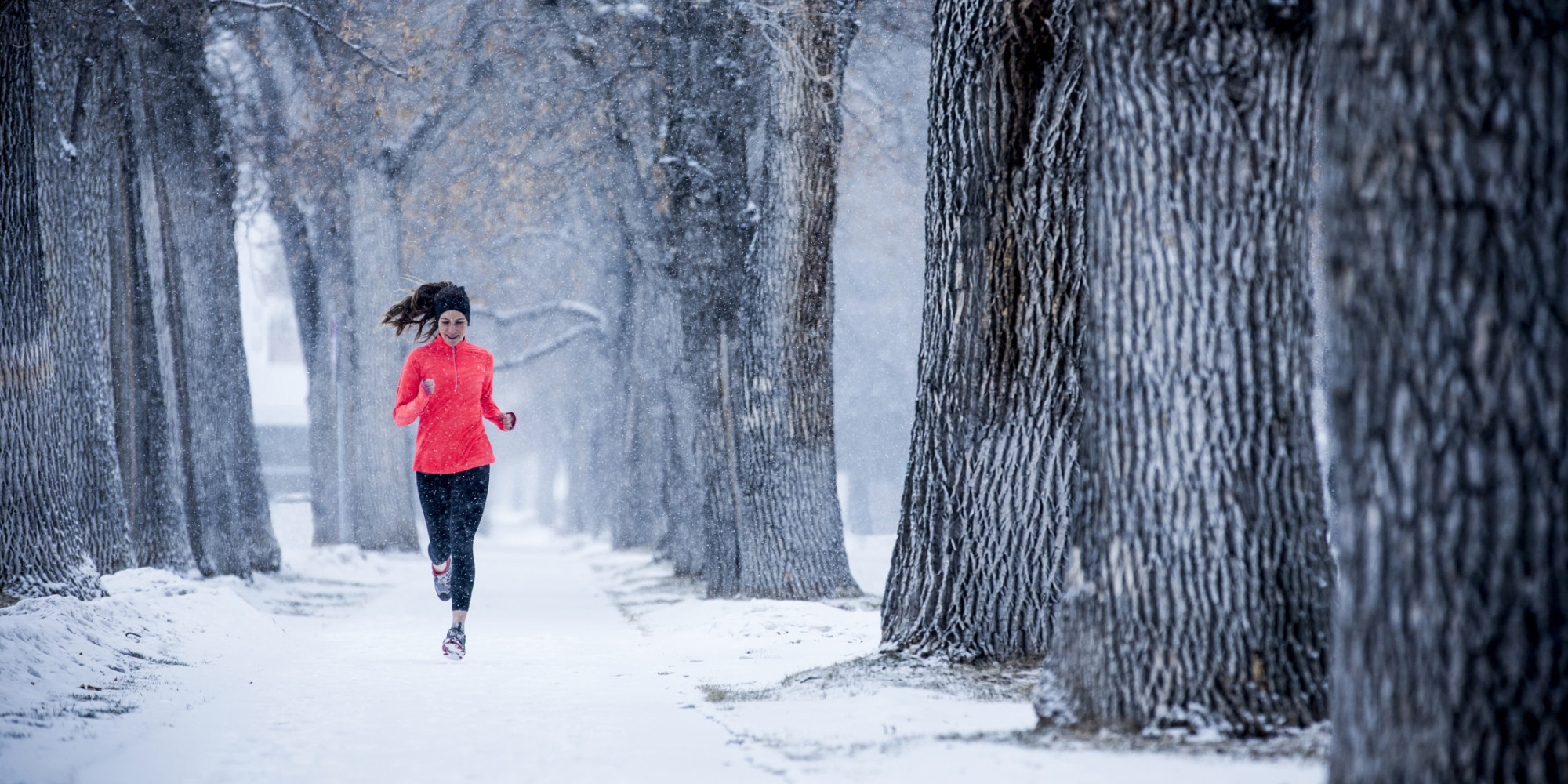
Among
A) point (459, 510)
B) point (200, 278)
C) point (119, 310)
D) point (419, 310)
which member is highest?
point (200, 278)

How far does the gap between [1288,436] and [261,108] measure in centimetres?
1521

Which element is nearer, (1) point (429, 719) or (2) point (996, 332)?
(1) point (429, 719)

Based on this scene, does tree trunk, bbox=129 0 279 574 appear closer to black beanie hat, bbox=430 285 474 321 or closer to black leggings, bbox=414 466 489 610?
black beanie hat, bbox=430 285 474 321

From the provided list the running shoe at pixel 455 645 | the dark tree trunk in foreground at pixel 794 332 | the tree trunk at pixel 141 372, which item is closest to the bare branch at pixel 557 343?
the tree trunk at pixel 141 372

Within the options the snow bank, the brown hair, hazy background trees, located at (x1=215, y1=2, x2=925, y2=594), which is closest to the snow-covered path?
the snow bank

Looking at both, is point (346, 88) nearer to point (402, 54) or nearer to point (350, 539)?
point (402, 54)

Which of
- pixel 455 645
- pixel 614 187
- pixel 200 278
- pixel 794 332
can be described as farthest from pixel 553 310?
pixel 455 645

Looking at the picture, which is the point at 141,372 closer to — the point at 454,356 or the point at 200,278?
the point at 200,278

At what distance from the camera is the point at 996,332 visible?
5.77 metres

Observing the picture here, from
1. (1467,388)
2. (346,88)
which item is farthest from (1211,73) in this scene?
(346,88)

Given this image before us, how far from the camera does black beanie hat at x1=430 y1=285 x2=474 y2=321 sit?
7.56 meters

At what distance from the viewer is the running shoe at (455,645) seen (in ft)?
23.8

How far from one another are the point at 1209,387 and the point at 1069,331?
166 centimetres

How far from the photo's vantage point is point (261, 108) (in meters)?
16.7
